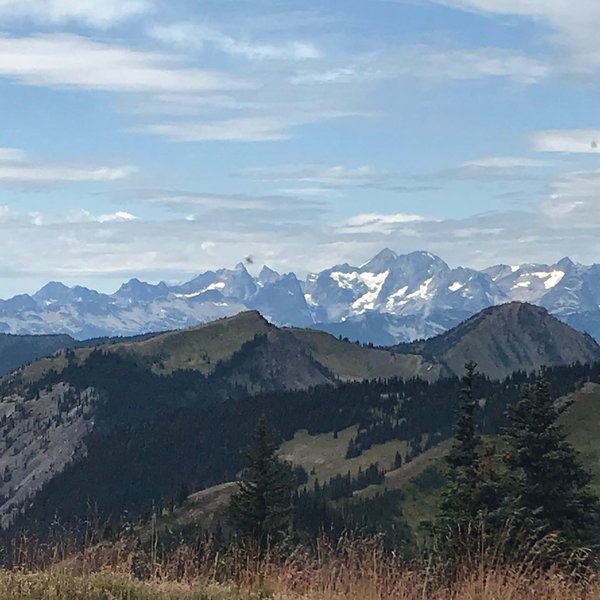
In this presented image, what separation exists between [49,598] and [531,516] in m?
14.0

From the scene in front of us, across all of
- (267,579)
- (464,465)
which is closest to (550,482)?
(464,465)

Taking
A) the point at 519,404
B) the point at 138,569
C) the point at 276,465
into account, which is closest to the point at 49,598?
the point at 138,569

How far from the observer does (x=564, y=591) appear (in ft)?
39.2

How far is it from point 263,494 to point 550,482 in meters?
23.3

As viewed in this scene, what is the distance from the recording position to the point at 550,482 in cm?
2259

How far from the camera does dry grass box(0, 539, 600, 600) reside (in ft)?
38.0

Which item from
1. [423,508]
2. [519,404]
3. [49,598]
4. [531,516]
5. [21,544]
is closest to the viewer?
[49,598]

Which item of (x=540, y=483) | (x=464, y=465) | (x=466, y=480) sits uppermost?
(x=540, y=483)

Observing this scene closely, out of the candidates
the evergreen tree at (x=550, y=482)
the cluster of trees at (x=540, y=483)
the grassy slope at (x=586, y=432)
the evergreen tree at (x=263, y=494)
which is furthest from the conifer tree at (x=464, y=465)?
the grassy slope at (x=586, y=432)

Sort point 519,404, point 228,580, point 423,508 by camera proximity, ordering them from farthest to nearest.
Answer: point 423,508 < point 519,404 < point 228,580

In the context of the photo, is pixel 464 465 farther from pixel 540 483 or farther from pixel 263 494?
pixel 263 494

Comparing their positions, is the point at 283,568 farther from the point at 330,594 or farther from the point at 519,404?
the point at 519,404

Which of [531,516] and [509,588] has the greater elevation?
[509,588]

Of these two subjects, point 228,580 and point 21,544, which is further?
point 21,544
